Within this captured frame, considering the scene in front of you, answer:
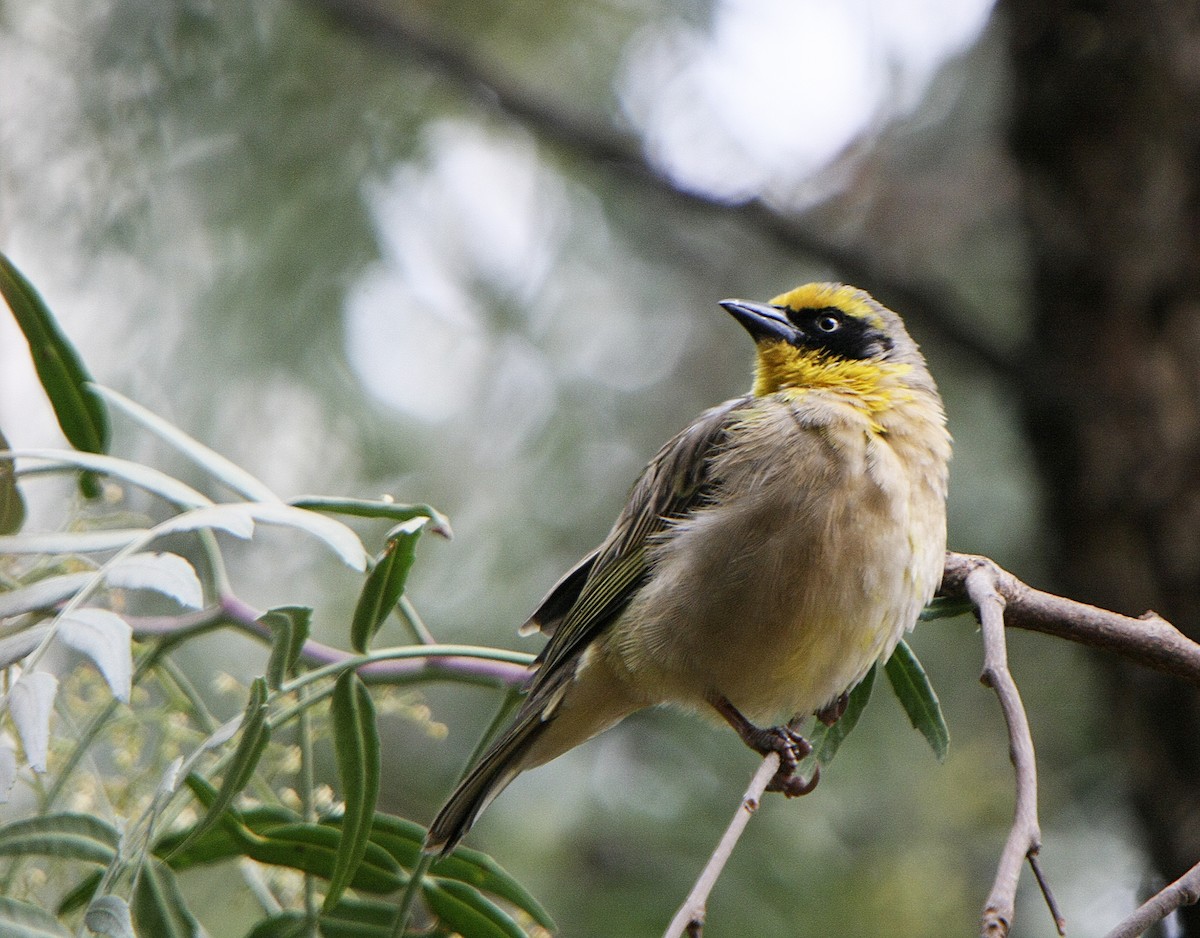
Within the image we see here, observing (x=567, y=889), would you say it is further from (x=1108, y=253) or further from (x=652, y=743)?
(x=1108, y=253)

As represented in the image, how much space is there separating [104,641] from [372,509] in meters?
0.42

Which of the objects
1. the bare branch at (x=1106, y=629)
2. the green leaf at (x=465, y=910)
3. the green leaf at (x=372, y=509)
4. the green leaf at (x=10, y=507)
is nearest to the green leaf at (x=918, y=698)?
the bare branch at (x=1106, y=629)

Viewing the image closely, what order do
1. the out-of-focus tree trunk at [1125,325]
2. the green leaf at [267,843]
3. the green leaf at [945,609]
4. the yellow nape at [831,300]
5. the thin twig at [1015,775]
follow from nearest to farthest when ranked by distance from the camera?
1. the thin twig at [1015,775]
2. the green leaf at [267,843]
3. the green leaf at [945,609]
4. the yellow nape at [831,300]
5. the out-of-focus tree trunk at [1125,325]

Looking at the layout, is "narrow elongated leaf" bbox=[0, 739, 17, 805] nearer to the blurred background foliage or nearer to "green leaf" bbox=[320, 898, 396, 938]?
"green leaf" bbox=[320, 898, 396, 938]

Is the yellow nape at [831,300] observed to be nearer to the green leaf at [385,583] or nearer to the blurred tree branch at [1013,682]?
the blurred tree branch at [1013,682]

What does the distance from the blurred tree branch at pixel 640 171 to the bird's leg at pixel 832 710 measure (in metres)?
1.94

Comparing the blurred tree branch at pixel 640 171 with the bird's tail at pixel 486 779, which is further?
the blurred tree branch at pixel 640 171

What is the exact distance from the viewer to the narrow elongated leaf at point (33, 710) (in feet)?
4.45

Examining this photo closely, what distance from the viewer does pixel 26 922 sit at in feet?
5.11

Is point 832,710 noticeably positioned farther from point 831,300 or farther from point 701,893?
point 701,893

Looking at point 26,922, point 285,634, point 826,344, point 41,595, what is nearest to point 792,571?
point 826,344

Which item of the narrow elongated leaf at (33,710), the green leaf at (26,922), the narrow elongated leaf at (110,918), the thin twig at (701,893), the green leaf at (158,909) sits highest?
the narrow elongated leaf at (33,710)

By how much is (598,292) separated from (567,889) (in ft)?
7.95

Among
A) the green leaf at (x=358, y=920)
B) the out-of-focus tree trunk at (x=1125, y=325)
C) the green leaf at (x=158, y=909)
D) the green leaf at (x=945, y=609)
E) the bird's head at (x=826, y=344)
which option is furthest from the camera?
the out-of-focus tree trunk at (x=1125, y=325)
